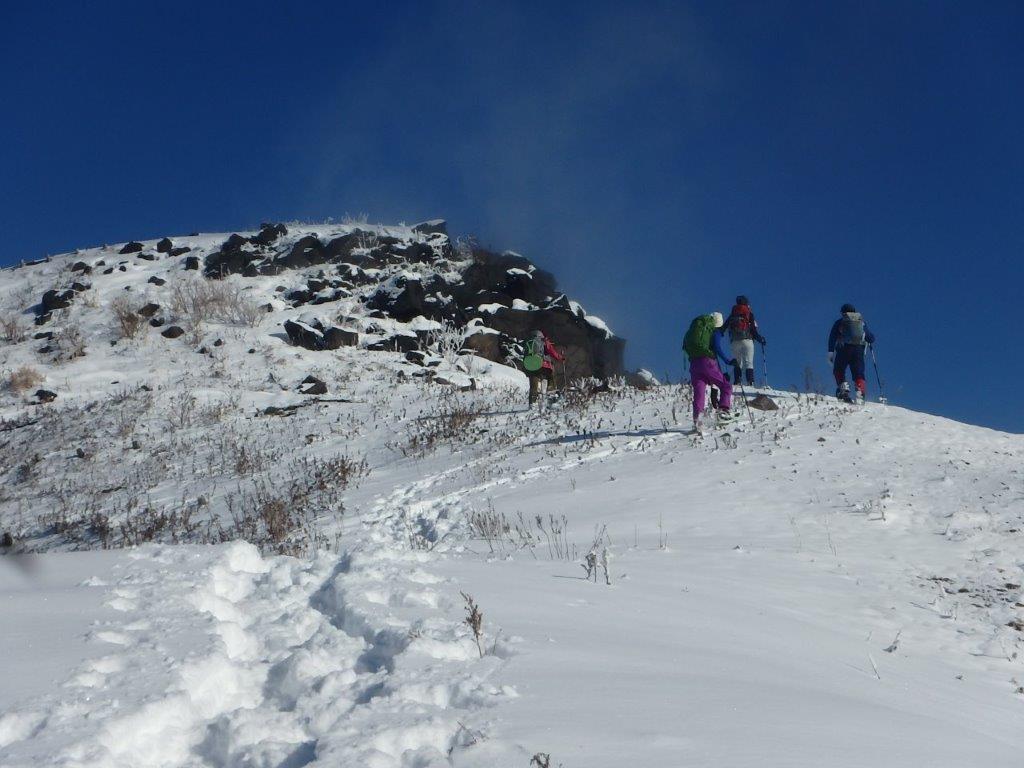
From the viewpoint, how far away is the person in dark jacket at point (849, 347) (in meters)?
13.4

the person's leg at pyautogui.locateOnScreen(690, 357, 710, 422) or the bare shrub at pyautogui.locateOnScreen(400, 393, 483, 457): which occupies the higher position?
the person's leg at pyautogui.locateOnScreen(690, 357, 710, 422)

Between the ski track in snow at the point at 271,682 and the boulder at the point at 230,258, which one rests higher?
the boulder at the point at 230,258

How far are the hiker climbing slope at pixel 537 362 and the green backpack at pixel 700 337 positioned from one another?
407 cm

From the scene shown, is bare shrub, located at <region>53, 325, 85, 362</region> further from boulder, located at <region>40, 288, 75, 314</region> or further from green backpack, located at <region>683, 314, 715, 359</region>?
green backpack, located at <region>683, 314, 715, 359</region>

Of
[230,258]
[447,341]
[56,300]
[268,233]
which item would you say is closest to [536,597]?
[447,341]

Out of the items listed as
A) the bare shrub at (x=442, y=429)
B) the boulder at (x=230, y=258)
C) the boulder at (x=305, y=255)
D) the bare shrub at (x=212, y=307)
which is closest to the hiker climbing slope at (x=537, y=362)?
the bare shrub at (x=442, y=429)

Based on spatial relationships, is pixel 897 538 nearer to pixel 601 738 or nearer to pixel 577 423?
pixel 601 738

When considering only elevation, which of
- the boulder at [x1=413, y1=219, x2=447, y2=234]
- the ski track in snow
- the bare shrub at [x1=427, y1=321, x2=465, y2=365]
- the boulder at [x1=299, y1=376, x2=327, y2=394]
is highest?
the boulder at [x1=413, y1=219, x2=447, y2=234]

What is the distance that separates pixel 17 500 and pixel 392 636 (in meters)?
12.0

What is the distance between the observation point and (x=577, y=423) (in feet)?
42.2

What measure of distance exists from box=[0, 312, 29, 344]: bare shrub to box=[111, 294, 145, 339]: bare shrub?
103 inches

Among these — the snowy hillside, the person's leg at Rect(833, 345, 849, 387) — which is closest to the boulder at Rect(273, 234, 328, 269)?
the snowy hillside

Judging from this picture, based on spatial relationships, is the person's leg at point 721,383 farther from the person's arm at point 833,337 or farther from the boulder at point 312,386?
the boulder at point 312,386

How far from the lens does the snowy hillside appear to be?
7.98ft
